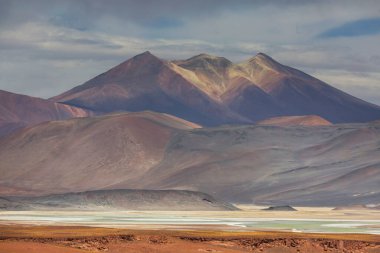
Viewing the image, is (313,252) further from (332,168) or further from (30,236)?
(332,168)

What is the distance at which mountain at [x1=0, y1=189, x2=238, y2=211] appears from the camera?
423ft

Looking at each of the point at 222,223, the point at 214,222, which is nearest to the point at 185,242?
the point at 222,223

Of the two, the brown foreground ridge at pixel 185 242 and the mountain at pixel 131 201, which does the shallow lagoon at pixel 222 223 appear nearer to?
the brown foreground ridge at pixel 185 242

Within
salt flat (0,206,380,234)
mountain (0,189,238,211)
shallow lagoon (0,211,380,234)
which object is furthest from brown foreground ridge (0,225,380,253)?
mountain (0,189,238,211)

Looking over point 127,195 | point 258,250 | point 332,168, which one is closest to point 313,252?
point 258,250

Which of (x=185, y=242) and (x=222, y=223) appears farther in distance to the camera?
(x=222, y=223)

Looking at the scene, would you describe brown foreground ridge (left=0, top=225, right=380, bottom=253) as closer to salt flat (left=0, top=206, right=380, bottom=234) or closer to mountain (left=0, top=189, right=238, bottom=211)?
salt flat (left=0, top=206, right=380, bottom=234)

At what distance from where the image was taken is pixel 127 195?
138 meters

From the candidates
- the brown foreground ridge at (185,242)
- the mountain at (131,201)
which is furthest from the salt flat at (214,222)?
the mountain at (131,201)

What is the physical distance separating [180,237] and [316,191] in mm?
117041

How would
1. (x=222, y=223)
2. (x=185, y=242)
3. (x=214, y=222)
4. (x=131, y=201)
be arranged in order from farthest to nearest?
(x=131, y=201)
(x=214, y=222)
(x=222, y=223)
(x=185, y=242)

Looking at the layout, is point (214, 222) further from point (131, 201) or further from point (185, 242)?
point (131, 201)

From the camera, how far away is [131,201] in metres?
136

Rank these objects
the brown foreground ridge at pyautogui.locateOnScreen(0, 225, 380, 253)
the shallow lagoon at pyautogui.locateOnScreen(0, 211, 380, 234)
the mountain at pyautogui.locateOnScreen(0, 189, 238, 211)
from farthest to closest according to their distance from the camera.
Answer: the mountain at pyautogui.locateOnScreen(0, 189, 238, 211)
the shallow lagoon at pyautogui.locateOnScreen(0, 211, 380, 234)
the brown foreground ridge at pyautogui.locateOnScreen(0, 225, 380, 253)
